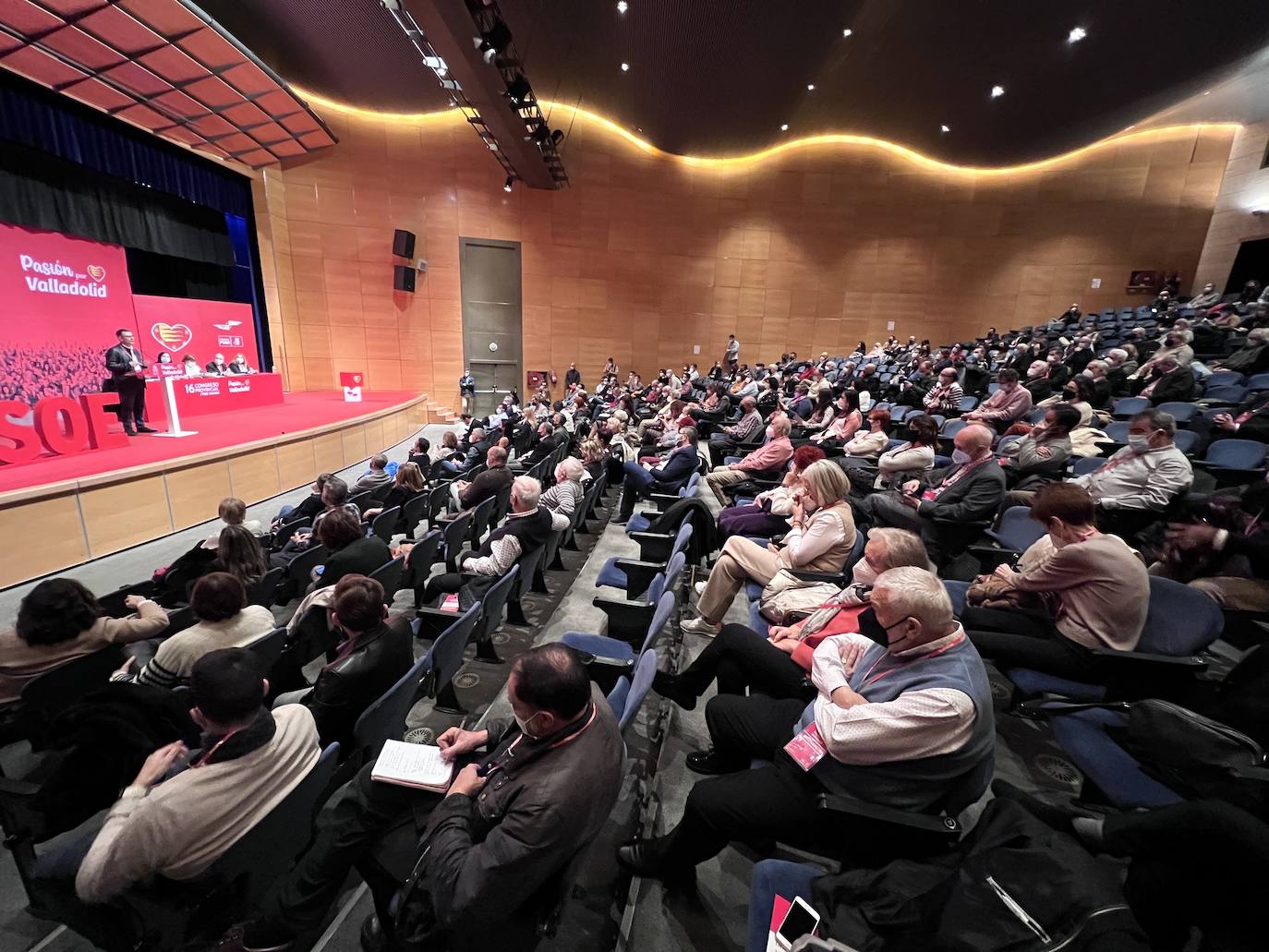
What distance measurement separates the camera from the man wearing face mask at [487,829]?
111 centimetres

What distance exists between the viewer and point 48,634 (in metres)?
1.90

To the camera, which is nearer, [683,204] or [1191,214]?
[1191,214]

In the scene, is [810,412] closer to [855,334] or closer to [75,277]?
[855,334]

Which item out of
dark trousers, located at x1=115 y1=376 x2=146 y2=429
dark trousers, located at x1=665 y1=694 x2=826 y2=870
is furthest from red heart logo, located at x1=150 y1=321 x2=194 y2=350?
dark trousers, located at x1=665 y1=694 x2=826 y2=870

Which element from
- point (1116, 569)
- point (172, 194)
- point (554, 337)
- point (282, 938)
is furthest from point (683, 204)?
point (282, 938)

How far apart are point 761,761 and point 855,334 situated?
1627cm

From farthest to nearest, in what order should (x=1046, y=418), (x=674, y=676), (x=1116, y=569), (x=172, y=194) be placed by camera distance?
(x=172, y=194), (x=1046, y=418), (x=674, y=676), (x=1116, y=569)

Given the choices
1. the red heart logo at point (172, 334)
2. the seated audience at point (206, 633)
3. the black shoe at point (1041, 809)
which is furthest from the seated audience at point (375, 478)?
the red heart logo at point (172, 334)

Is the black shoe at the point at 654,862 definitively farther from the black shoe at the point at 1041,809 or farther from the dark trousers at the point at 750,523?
the dark trousers at the point at 750,523

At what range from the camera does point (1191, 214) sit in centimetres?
1362

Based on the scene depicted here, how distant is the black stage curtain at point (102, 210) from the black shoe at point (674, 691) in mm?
10681

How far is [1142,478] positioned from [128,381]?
A: 1053cm

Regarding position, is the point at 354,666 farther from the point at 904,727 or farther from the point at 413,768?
the point at 904,727

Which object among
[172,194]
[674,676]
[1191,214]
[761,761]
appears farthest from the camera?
[1191,214]
